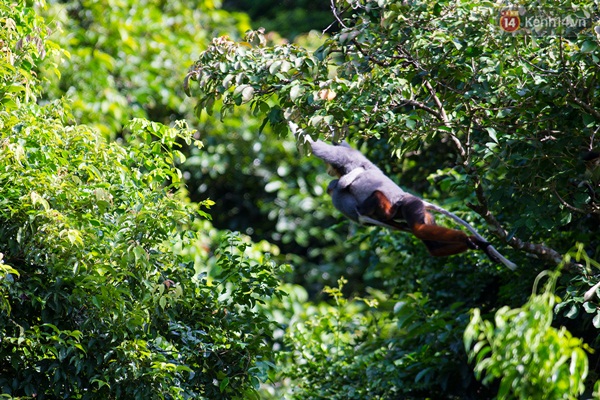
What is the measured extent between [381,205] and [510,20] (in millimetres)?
1093

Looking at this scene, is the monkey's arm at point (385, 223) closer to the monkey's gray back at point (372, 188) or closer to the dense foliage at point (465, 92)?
the monkey's gray back at point (372, 188)

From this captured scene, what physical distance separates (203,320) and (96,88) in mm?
4880

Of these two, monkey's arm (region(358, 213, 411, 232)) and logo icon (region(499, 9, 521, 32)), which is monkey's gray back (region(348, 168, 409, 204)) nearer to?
monkey's arm (region(358, 213, 411, 232))

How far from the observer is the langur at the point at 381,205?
422 centimetres

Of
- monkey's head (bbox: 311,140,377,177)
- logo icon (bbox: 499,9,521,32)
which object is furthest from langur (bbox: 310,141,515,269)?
logo icon (bbox: 499,9,521,32)

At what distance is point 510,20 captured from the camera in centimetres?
427

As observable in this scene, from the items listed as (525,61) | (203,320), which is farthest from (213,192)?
(525,61)

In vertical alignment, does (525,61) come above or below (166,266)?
above

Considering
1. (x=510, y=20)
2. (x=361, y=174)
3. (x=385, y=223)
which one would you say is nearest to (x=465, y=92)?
(x=510, y=20)

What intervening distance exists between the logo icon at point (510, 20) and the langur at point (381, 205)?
93 cm

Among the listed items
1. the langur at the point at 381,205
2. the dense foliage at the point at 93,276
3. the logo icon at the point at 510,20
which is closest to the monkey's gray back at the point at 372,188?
the langur at the point at 381,205

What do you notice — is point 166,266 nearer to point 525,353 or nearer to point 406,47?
point 406,47

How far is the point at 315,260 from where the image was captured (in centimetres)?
1111

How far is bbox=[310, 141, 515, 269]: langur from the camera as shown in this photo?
4219mm
